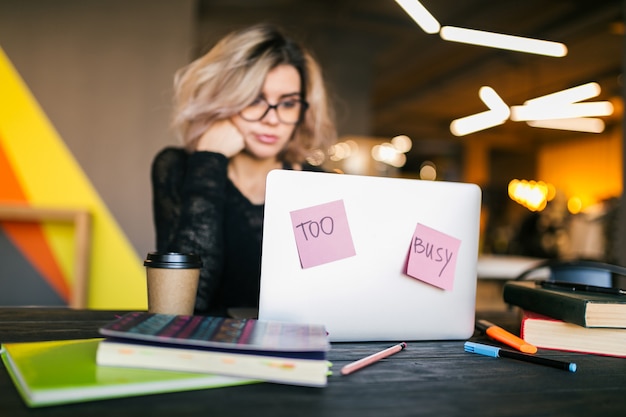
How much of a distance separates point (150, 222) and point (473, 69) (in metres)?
5.59

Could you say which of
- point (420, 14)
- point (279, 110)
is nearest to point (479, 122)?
point (420, 14)

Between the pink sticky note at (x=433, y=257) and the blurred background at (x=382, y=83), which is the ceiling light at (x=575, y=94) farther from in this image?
the pink sticky note at (x=433, y=257)

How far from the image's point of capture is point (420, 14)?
6.66 ft

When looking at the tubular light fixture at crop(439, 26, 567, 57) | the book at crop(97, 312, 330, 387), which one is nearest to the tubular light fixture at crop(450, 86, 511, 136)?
the tubular light fixture at crop(439, 26, 567, 57)

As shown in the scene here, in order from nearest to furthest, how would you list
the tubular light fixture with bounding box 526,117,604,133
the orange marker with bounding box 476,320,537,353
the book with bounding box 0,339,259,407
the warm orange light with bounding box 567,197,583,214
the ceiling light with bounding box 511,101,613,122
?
1. the book with bounding box 0,339,259,407
2. the orange marker with bounding box 476,320,537,353
3. the ceiling light with bounding box 511,101,613,122
4. the tubular light fixture with bounding box 526,117,604,133
5. the warm orange light with bounding box 567,197,583,214

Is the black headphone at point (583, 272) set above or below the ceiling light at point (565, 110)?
below

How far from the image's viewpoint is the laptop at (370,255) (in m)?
0.87

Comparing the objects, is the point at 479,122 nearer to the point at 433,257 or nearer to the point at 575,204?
the point at 433,257

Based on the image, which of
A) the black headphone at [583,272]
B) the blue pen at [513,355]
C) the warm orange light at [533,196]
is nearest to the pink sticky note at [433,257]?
the blue pen at [513,355]

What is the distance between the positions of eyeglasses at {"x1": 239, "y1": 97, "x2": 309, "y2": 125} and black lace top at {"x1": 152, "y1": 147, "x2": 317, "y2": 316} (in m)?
0.19

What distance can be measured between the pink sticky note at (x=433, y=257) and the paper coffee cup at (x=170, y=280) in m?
0.40

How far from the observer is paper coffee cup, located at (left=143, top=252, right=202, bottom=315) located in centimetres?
94

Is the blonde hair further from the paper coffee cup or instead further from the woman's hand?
the paper coffee cup

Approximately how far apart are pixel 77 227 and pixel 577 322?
9.06 feet
